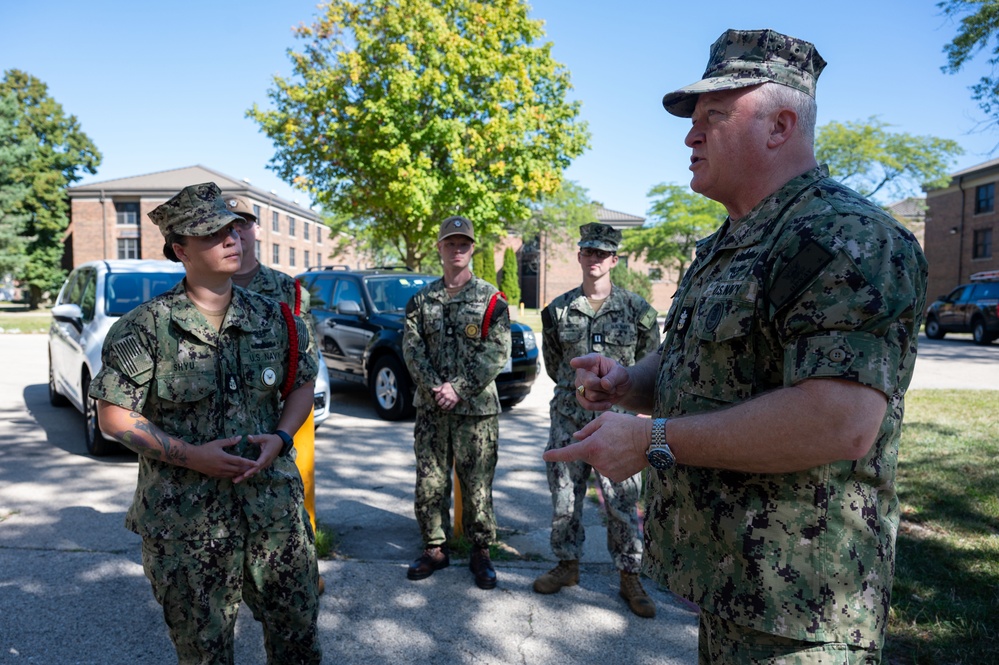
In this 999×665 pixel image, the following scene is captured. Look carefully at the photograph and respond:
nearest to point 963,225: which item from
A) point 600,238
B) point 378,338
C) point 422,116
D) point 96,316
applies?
point 422,116

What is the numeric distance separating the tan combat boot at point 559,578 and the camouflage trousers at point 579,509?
0.19ft

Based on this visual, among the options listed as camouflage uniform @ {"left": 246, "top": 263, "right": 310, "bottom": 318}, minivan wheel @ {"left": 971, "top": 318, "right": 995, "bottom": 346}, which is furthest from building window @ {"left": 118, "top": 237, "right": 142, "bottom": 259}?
camouflage uniform @ {"left": 246, "top": 263, "right": 310, "bottom": 318}

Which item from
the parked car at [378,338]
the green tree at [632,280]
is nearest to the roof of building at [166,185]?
the green tree at [632,280]

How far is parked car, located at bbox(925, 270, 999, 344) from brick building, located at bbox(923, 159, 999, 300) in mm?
15332

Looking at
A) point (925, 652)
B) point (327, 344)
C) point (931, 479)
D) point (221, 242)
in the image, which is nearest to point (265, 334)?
point (221, 242)

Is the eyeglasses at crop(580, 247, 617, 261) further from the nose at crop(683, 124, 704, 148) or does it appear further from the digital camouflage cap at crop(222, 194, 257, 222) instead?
the nose at crop(683, 124, 704, 148)

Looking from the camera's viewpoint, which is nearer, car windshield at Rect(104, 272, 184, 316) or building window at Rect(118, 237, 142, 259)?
car windshield at Rect(104, 272, 184, 316)

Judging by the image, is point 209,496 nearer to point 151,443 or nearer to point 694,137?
point 151,443

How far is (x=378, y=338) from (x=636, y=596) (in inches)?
240

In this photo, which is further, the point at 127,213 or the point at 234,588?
the point at 127,213

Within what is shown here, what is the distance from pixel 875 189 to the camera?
1369 inches

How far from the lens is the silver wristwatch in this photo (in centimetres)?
Result: 151

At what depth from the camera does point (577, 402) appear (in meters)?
4.13

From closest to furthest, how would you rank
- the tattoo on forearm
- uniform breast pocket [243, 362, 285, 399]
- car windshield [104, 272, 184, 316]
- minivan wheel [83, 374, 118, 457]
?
the tattoo on forearm < uniform breast pocket [243, 362, 285, 399] < minivan wheel [83, 374, 118, 457] < car windshield [104, 272, 184, 316]
